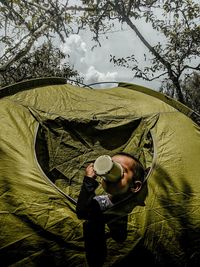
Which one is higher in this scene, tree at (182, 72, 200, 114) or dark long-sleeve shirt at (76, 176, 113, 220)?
tree at (182, 72, 200, 114)

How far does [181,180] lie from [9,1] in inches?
335

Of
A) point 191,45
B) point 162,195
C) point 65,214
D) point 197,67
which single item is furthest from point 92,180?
point 191,45

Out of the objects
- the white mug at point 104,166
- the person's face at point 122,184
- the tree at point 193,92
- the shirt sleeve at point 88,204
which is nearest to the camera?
the white mug at point 104,166

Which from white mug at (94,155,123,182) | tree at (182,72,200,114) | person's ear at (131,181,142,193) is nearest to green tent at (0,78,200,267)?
person's ear at (131,181,142,193)

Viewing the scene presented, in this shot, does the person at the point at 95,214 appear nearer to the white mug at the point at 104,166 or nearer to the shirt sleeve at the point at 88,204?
the shirt sleeve at the point at 88,204

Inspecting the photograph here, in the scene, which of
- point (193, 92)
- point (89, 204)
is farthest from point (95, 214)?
point (193, 92)

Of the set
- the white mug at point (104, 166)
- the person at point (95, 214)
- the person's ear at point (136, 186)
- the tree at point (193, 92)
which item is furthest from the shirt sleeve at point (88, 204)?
the tree at point (193, 92)

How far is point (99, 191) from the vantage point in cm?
496

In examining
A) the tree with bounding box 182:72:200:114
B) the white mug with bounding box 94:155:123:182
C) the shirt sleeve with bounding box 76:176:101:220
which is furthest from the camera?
the tree with bounding box 182:72:200:114

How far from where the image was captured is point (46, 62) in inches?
528

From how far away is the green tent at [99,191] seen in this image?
3514mm

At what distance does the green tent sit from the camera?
11.5 feet

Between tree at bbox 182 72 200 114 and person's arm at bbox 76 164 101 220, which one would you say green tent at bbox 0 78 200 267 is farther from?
tree at bbox 182 72 200 114

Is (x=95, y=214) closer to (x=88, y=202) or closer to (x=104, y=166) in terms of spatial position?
(x=88, y=202)
